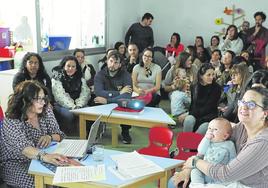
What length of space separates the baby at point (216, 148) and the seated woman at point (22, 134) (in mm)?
1097

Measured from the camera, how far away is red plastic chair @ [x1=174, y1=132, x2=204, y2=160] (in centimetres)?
297

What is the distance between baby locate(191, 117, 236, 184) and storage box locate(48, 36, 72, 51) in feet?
13.3

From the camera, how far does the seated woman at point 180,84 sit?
15.1ft

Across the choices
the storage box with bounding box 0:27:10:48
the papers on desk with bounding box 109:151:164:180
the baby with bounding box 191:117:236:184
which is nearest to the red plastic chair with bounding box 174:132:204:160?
the baby with bounding box 191:117:236:184

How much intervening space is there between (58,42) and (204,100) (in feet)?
10.0

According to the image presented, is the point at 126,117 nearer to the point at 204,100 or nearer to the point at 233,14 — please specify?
the point at 204,100

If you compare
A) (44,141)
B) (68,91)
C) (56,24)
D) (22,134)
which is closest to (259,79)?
(44,141)

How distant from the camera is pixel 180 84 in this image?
4906 mm

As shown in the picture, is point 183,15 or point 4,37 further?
point 183,15

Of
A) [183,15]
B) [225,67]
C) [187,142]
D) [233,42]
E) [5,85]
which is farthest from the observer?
[183,15]

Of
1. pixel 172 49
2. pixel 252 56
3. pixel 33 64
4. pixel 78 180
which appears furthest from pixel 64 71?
pixel 252 56

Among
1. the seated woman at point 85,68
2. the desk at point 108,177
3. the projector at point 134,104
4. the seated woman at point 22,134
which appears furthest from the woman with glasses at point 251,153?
the seated woman at point 85,68

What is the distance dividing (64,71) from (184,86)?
1.70 m

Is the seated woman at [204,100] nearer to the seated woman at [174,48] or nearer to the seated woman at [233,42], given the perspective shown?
the seated woman at [233,42]
